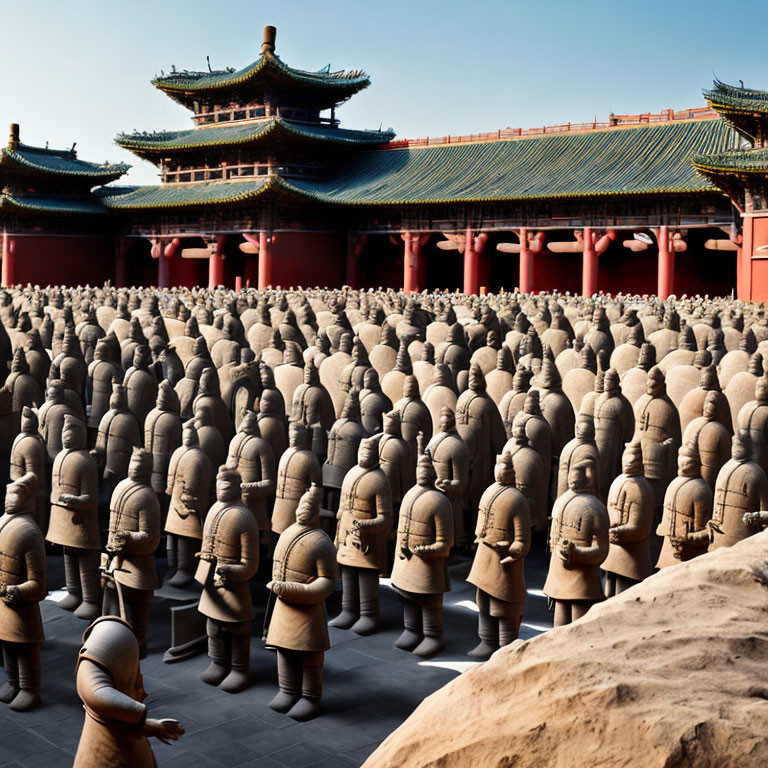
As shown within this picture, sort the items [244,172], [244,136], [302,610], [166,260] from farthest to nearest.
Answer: [166,260], [244,172], [244,136], [302,610]

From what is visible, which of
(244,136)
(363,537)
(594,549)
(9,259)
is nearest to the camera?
(594,549)

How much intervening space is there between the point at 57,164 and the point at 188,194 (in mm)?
4160

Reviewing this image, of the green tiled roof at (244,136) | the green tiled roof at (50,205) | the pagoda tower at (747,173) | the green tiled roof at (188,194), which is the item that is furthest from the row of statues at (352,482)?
the green tiled roof at (50,205)

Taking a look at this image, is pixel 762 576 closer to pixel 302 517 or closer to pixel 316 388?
pixel 302 517

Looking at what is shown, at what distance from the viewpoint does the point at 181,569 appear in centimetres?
683

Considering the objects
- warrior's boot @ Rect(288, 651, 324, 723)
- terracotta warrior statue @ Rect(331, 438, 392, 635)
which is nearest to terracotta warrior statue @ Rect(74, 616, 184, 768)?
warrior's boot @ Rect(288, 651, 324, 723)

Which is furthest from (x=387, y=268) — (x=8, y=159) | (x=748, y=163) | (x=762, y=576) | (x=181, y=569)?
(x=762, y=576)

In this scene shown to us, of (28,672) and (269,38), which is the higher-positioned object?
(269,38)

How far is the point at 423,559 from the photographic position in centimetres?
607

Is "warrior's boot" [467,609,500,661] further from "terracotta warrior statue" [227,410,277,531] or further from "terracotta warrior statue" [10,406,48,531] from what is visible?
"terracotta warrior statue" [10,406,48,531]

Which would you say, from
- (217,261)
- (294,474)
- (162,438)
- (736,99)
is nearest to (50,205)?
(217,261)

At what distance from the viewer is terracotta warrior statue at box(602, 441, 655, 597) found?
5941mm

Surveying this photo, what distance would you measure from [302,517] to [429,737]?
3342mm

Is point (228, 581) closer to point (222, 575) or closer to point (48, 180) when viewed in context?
point (222, 575)
